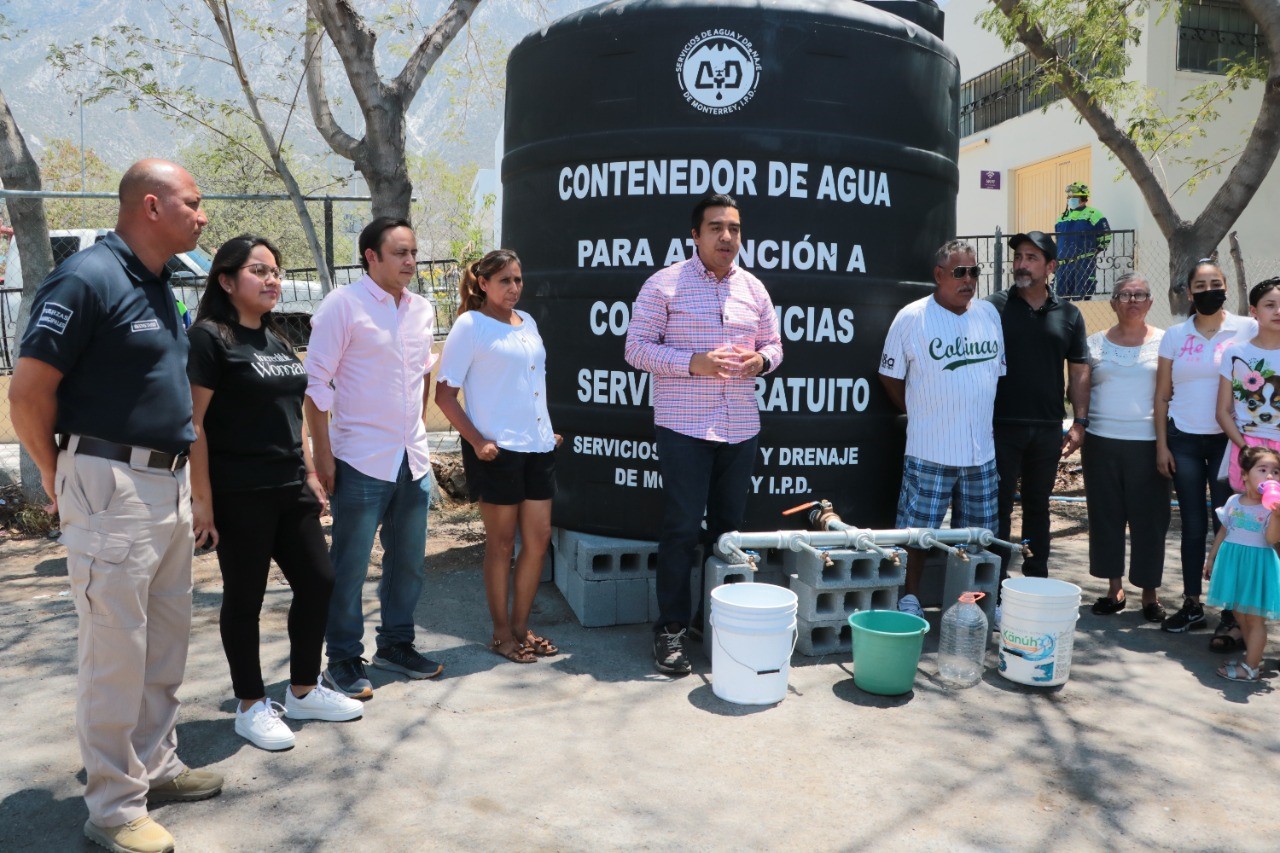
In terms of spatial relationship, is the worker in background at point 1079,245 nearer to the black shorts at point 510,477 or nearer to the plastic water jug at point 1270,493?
the plastic water jug at point 1270,493

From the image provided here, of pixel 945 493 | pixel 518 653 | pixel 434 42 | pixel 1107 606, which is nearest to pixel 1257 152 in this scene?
pixel 1107 606

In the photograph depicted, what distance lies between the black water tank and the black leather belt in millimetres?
2235

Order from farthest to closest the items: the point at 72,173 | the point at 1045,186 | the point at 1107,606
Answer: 1. the point at 72,173
2. the point at 1045,186
3. the point at 1107,606

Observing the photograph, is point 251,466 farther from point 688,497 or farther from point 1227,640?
point 1227,640

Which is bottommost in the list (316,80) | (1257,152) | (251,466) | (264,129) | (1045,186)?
(251,466)

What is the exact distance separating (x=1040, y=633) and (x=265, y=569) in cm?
287

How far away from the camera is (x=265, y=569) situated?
331 cm

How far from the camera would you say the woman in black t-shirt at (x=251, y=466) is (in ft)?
10.1

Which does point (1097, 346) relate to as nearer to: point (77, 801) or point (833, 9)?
point (833, 9)

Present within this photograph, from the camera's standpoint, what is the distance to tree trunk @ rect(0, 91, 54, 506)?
6957 millimetres

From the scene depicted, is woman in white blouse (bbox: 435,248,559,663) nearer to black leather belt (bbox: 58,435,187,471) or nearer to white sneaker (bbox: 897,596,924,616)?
black leather belt (bbox: 58,435,187,471)

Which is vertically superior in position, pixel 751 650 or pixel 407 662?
pixel 751 650

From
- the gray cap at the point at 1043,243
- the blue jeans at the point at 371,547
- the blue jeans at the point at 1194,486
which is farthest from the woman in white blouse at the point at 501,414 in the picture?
the blue jeans at the point at 1194,486

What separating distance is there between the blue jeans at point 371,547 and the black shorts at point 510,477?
0.21 metres
